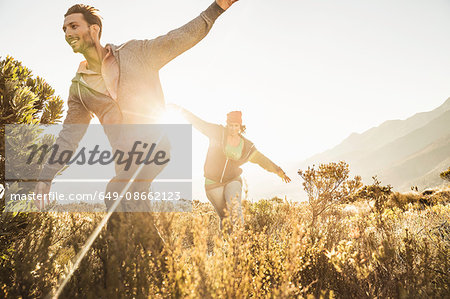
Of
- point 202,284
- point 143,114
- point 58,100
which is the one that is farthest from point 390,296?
point 58,100

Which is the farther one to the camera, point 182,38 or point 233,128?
point 233,128

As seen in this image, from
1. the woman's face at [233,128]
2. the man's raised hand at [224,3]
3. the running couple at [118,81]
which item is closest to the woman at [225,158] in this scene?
the woman's face at [233,128]

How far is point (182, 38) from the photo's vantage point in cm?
211

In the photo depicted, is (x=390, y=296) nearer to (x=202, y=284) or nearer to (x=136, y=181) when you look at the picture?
(x=202, y=284)

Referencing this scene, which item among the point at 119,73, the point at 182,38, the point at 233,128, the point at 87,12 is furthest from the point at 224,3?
the point at 233,128

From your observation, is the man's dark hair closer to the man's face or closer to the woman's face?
the man's face

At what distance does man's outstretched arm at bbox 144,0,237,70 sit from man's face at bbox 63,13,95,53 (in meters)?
0.55

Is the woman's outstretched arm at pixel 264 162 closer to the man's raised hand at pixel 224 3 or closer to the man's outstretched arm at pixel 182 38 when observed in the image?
the man's outstretched arm at pixel 182 38

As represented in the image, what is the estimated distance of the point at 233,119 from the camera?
466 centimetres

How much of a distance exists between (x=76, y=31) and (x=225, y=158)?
291cm

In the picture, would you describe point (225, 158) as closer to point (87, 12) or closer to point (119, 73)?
point (119, 73)

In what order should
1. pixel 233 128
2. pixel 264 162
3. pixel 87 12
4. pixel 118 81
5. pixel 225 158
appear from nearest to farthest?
pixel 118 81
pixel 87 12
pixel 225 158
pixel 233 128
pixel 264 162

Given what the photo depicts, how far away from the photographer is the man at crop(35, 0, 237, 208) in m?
2.11

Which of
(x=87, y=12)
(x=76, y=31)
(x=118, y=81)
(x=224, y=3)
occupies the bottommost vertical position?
(x=118, y=81)
